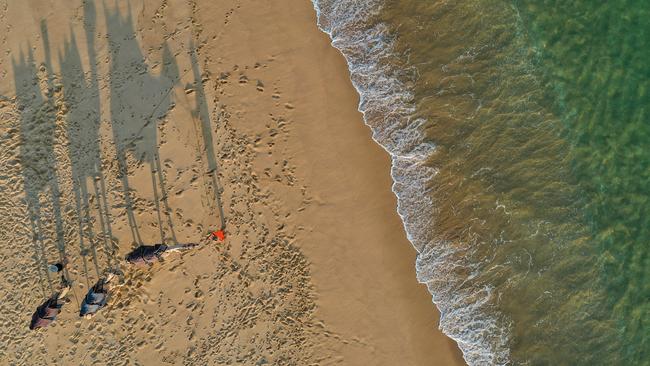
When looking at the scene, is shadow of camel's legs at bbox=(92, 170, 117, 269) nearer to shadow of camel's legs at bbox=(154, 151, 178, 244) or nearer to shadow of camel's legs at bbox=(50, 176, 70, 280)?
shadow of camel's legs at bbox=(50, 176, 70, 280)

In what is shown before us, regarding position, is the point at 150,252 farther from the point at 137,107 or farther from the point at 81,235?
the point at 137,107

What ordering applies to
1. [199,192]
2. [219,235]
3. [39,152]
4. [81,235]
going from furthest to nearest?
[39,152] → [81,235] → [199,192] → [219,235]

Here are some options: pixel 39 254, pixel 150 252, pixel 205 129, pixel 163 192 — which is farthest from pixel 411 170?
pixel 39 254

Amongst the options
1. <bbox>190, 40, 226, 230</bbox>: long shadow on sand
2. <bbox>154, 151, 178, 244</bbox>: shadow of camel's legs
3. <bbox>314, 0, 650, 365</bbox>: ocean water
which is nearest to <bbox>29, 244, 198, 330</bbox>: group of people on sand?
<bbox>154, 151, 178, 244</bbox>: shadow of camel's legs

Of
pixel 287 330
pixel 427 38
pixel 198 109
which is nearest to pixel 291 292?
pixel 287 330

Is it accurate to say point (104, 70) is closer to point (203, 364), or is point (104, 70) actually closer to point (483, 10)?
point (203, 364)

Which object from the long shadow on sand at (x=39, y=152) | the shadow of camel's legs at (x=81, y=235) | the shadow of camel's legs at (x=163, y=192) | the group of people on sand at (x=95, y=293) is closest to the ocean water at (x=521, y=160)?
the shadow of camel's legs at (x=163, y=192)

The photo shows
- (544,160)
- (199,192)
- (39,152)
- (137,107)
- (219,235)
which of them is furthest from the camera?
(39,152)

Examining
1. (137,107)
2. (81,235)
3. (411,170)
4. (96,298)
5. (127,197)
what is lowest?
(96,298)
